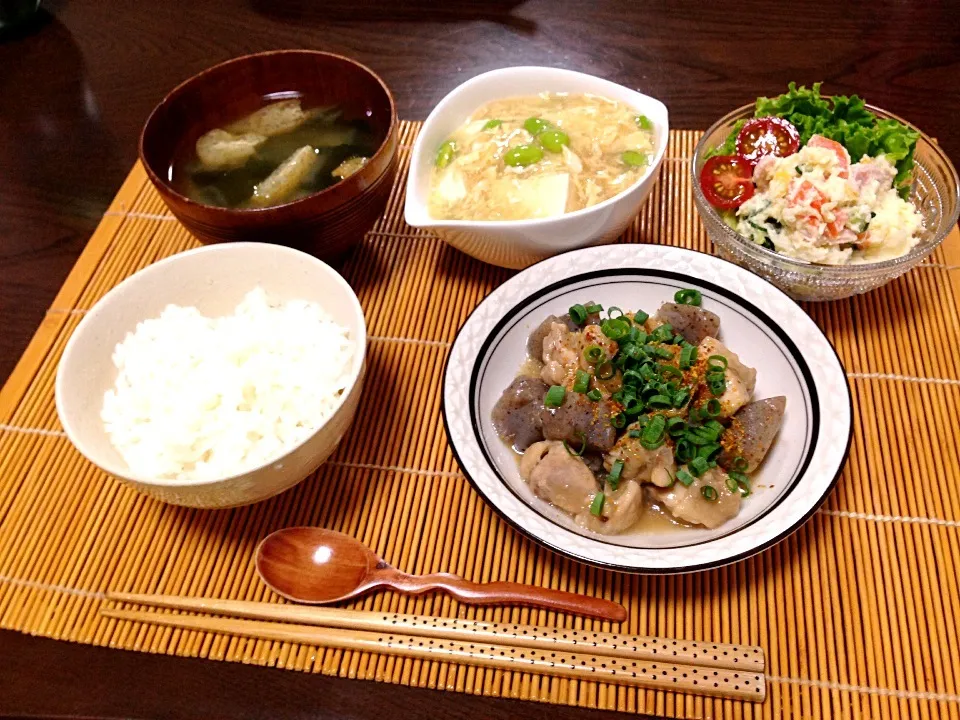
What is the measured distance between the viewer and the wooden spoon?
1.73 metres

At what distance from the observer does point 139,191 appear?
2.89 meters

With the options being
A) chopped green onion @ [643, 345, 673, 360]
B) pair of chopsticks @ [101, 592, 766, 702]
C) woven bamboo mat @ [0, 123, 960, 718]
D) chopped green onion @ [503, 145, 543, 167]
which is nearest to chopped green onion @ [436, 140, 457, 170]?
chopped green onion @ [503, 145, 543, 167]

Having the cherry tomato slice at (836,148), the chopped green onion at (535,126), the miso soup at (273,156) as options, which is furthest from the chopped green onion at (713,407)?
the miso soup at (273,156)

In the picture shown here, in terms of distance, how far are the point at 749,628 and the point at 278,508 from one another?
52.5 inches

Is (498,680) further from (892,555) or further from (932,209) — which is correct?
(932,209)

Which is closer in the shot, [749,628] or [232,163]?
[749,628]

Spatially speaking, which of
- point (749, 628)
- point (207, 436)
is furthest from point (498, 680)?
point (207, 436)

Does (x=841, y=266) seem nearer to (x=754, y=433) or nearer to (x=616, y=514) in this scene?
(x=754, y=433)

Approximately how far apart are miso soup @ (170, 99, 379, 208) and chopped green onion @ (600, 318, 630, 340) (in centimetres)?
102

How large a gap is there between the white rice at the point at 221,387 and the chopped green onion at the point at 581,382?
26.8 inches

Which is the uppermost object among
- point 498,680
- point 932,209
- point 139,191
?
point 932,209

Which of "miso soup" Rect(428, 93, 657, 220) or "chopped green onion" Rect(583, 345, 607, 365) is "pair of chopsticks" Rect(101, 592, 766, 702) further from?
"miso soup" Rect(428, 93, 657, 220)

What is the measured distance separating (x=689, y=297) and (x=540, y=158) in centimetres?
80

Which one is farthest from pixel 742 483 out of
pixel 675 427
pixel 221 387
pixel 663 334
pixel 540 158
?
pixel 221 387
